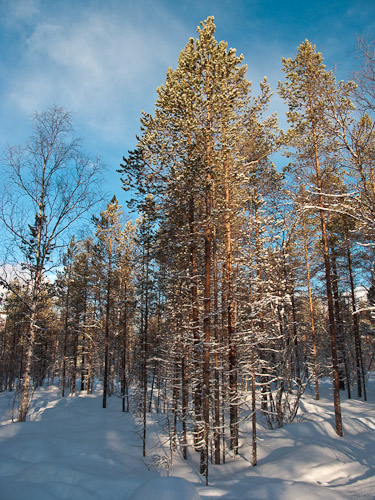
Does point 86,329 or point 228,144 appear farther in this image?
point 86,329

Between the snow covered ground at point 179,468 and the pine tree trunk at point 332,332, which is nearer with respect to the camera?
the snow covered ground at point 179,468

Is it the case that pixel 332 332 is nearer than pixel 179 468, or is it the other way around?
pixel 179 468

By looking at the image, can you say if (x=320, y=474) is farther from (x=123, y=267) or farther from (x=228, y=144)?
(x=123, y=267)

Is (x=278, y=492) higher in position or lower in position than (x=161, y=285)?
lower

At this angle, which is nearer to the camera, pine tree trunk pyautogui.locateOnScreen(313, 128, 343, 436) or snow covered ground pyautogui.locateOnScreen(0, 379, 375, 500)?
snow covered ground pyautogui.locateOnScreen(0, 379, 375, 500)

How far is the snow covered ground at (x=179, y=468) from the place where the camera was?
552cm

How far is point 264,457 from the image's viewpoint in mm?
9211

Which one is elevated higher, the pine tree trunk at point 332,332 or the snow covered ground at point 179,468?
the pine tree trunk at point 332,332

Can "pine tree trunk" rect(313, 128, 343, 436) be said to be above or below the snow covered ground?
above

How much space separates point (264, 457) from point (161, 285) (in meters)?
7.23

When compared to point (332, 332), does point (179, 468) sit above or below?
below

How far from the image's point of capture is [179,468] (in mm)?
9375

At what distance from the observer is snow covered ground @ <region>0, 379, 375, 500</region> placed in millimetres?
5516

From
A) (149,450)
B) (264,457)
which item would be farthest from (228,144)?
(149,450)
